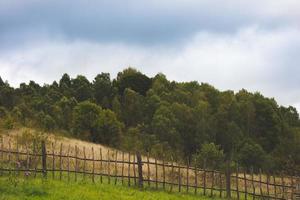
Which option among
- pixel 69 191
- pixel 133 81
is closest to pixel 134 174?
pixel 69 191

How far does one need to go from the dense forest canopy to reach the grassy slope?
27206 mm

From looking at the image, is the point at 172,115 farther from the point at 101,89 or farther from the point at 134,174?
the point at 134,174

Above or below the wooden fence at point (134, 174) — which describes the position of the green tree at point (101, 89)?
above

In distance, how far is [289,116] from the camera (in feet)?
225

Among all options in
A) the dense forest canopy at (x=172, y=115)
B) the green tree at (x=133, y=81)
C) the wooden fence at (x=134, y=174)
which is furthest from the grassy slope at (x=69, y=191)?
the green tree at (x=133, y=81)

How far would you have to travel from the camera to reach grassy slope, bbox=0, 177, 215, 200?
16.5 meters

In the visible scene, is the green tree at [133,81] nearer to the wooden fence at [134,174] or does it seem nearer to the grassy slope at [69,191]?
the wooden fence at [134,174]

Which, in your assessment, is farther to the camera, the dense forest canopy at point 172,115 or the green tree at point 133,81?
the green tree at point 133,81

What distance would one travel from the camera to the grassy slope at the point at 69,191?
16484mm

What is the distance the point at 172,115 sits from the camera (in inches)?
2327

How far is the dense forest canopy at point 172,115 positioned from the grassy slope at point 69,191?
27.2 metres

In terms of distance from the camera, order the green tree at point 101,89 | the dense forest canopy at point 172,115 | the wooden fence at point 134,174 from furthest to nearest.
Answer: the green tree at point 101,89 → the dense forest canopy at point 172,115 → the wooden fence at point 134,174

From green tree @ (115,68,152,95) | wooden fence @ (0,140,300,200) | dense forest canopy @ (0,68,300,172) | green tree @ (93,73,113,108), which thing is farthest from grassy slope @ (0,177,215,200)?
green tree @ (115,68,152,95)

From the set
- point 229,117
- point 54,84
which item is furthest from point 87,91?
point 229,117
